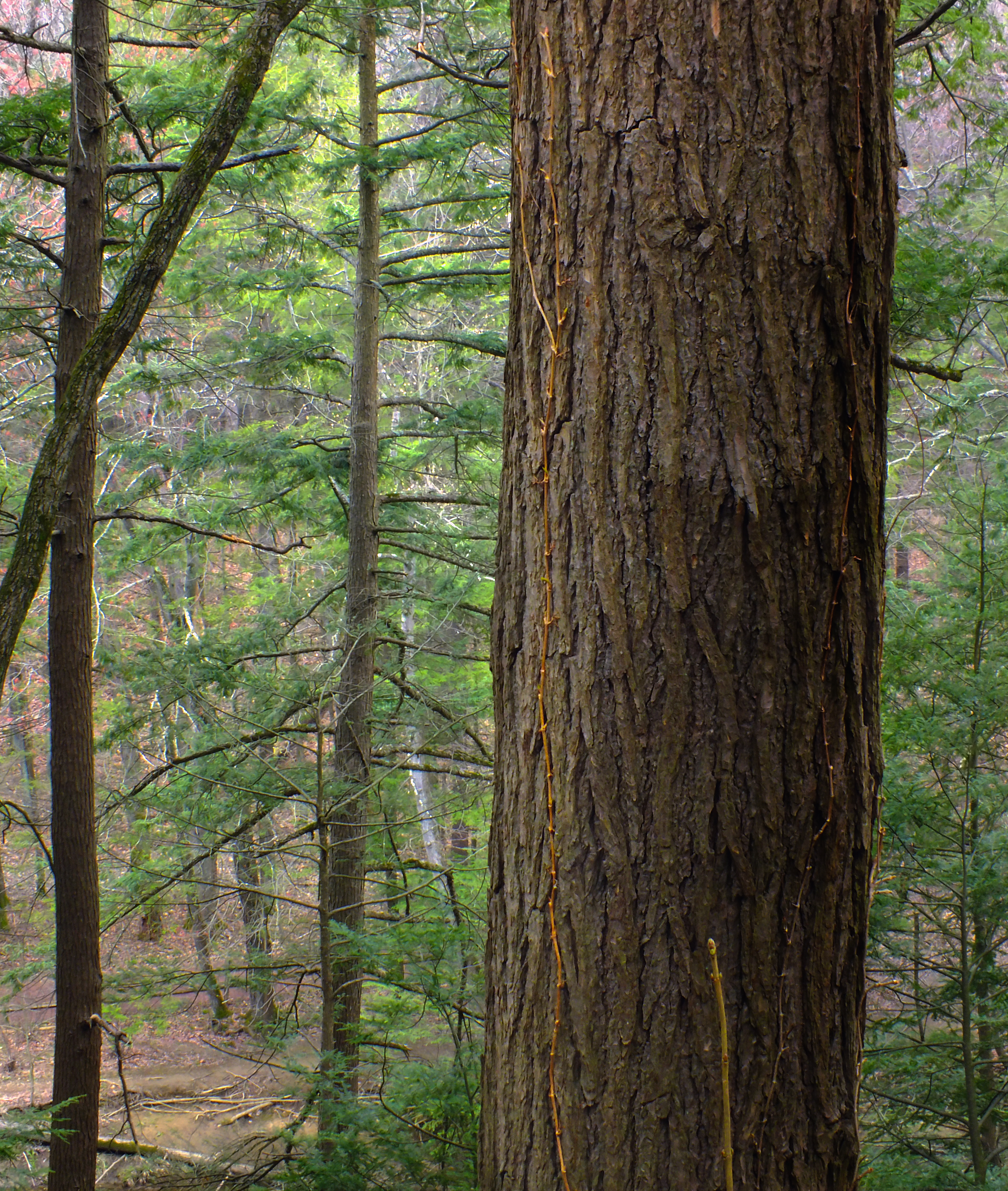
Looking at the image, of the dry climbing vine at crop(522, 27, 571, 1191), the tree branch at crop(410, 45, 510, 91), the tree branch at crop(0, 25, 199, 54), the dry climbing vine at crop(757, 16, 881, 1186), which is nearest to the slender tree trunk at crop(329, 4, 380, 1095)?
the tree branch at crop(0, 25, 199, 54)

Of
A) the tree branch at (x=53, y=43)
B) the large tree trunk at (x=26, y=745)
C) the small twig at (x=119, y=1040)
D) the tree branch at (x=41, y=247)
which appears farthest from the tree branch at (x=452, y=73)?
the large tree trunk at (x=26, y=745)

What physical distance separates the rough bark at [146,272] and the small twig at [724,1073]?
99.6 inches

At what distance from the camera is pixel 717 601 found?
1.45 metres

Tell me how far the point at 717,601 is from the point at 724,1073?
0.73 m

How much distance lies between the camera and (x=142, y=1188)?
21.4ft

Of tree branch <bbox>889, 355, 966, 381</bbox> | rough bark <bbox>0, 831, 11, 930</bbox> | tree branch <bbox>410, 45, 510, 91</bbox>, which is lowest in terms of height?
rough bark <bbox>0, 831, 11, 930</bbox>

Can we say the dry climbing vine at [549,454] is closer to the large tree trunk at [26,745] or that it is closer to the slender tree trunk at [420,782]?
the slender tree trunk at [420,782]

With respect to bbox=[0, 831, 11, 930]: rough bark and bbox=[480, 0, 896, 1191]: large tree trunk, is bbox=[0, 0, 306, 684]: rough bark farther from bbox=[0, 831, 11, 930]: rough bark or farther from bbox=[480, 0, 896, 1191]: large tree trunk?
bbox=[0, 831, 11, 930]: rough bark

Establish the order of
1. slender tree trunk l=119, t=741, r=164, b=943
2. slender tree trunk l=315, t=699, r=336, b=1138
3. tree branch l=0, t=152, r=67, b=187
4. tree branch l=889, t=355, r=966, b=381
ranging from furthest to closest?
slender tree trunk l=119, t=741, r=164, b=943, tree branch l=0, t=152, r=67, b=187, slender tree trunk l=315, t=699, r=336, b=1138, tree branch l=889, t=355, r=966, b=381

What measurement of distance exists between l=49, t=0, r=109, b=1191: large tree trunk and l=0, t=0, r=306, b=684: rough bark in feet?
5.19

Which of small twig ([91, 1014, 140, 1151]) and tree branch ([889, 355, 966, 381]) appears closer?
tree branch ([889, 355, 966, 381])

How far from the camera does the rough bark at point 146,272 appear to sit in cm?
305

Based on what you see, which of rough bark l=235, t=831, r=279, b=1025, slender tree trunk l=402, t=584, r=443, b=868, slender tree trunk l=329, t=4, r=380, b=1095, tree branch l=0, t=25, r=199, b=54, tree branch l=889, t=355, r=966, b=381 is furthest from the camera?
slender tree trunk l=402, t=584, r=443, b=868

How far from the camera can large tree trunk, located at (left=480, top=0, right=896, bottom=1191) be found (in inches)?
56.1
